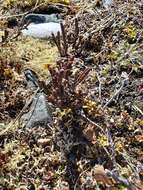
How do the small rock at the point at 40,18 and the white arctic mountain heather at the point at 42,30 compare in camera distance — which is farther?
the small rock at the point at 40,18

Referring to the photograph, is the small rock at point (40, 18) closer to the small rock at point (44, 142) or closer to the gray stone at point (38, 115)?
the gray stone at point (38, 115)

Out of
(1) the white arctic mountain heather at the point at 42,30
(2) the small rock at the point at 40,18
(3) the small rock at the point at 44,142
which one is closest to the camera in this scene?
(3) the small rock at the point at 44,142

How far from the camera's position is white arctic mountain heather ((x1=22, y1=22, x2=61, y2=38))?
11.9 ft

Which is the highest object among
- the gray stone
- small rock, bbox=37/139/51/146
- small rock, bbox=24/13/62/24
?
Answer: small rock, bbox=24/13/62/24

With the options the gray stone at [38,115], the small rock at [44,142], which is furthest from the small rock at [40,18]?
the small rock at [44,142]

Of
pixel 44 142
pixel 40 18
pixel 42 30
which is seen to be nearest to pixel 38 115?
pixel 44 142

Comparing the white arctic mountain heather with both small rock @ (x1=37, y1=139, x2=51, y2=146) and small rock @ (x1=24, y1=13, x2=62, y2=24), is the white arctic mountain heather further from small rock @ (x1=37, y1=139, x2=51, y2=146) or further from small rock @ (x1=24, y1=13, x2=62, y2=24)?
small rock @ (x1=37, y1=139, x2=51, y2=146)

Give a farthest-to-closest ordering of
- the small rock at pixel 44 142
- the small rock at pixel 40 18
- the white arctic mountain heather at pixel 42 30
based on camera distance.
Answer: the small rock at pixel 40 18, the white arctic mountain heather at pixel 42 30, the small rock at pixel 44 142

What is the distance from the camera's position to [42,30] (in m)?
3.64

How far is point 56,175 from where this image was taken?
269cm

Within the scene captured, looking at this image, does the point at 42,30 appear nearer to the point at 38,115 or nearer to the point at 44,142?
the point at 38,115

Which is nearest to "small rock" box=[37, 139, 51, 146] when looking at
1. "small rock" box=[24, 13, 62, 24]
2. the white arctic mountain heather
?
the white arctic mountain heather

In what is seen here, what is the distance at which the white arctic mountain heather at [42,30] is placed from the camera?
3615 mm

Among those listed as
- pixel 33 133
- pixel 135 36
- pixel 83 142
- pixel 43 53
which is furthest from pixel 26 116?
pixel 135 36
